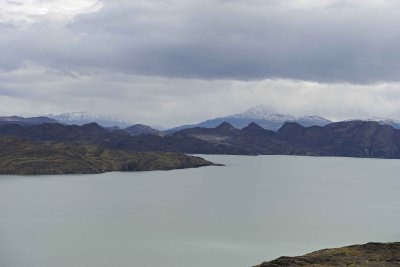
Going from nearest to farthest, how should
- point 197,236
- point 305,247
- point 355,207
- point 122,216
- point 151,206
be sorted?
point 305,247 < point 197,236 < point 122,216 < point 151,206 < point 355,207

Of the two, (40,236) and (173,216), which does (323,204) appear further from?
(40,236)

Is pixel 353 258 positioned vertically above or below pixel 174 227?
above

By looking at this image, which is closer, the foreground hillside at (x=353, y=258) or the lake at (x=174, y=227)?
the foreground hillside at (x=353, y=258)

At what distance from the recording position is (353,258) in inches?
3046

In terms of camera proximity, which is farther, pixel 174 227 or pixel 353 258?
pixel 174 227

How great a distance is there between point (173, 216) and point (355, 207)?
234ft

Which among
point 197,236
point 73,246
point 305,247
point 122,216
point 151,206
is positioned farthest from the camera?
point 151,206

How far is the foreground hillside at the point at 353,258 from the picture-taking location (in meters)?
72.8

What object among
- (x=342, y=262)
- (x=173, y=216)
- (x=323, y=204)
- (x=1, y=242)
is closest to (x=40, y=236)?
(x=1, y=242)

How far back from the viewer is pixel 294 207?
16675 cm

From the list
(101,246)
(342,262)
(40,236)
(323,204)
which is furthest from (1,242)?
(323,204)

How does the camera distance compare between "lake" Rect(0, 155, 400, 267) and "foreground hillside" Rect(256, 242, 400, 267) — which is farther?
"lake" Rect(0, 155, 400, 267)

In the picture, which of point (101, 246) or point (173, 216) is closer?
point (101, 246)

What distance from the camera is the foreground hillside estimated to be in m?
72.8
